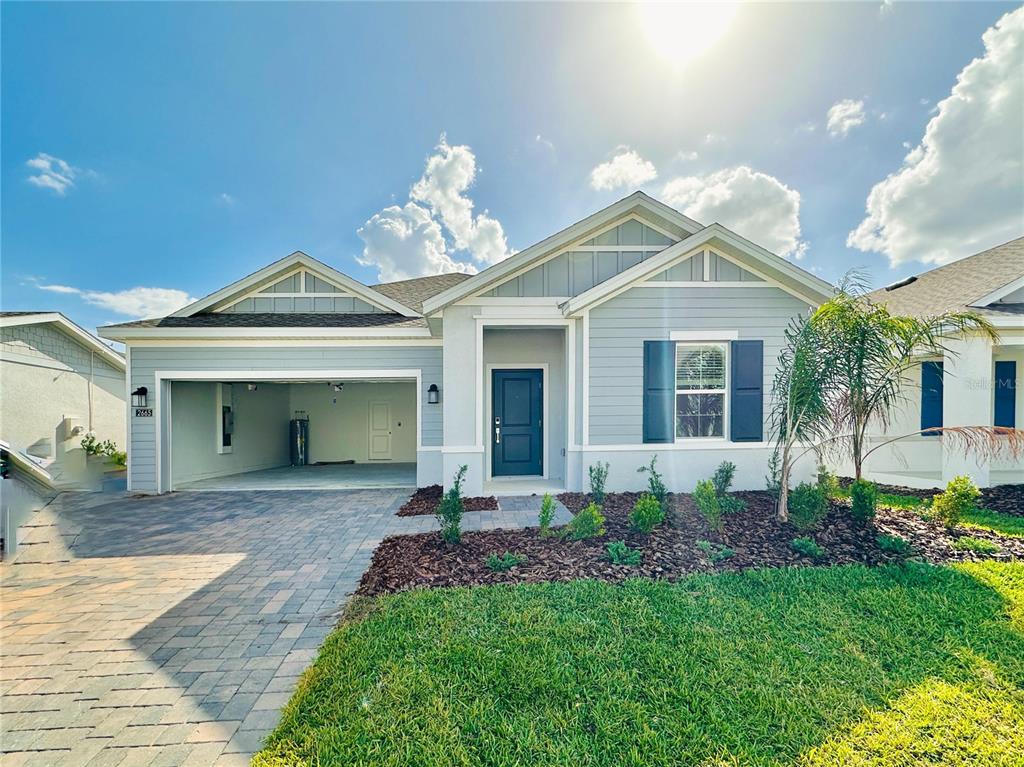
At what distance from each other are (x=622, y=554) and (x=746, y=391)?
4.27 metres

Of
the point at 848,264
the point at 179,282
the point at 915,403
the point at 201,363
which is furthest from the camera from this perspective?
the point at 179,282

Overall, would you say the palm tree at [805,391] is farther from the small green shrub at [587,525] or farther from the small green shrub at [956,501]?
the small green shrub at [587,525]

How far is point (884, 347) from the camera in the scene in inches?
201

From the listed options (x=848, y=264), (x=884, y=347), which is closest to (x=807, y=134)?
(x=848, y=264)

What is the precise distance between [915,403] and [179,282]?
19257 mm

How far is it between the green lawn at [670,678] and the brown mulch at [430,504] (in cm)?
287

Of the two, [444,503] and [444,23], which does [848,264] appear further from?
[444,23]

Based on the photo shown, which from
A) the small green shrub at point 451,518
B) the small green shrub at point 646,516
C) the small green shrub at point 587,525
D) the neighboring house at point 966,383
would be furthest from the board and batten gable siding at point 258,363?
the neighboring house at point 966,383

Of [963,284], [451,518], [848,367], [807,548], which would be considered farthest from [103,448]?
[963,284]

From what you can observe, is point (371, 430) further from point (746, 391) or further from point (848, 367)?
point (848, 367)

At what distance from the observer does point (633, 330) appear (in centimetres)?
698

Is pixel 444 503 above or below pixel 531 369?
below

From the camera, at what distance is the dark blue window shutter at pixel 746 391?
701 cm

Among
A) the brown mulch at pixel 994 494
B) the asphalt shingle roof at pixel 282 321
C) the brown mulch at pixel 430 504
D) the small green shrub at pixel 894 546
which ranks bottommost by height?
the brown mulch at pixel 430 504
